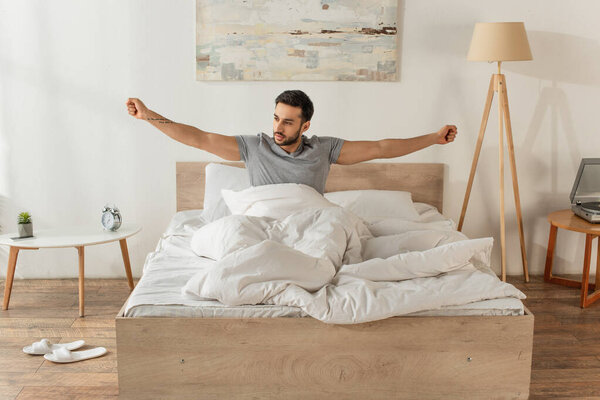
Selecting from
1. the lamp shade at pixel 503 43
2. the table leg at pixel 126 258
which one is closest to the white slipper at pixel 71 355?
the table leg at pixel 126 258

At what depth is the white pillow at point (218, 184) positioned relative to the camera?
3.39m

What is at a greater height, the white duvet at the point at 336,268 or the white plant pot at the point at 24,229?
the white duvet at the point at 336,268

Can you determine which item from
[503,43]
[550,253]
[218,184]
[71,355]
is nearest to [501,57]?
[503,43]

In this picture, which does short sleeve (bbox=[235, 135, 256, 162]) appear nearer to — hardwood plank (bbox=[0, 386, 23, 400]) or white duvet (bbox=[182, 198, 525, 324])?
white duvet (bbox=[182, 198, 525, 324])

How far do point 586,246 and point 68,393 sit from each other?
2.54m

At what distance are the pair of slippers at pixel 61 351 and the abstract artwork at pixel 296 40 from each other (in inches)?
62.9

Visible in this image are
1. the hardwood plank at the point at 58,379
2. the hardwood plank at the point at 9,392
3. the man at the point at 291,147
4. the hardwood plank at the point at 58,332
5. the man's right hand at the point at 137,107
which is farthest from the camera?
the hardwood plank at the point at 58,332

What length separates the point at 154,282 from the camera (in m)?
2.40

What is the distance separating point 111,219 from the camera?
132 inches

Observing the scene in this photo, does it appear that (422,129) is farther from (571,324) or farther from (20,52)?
(20,52)

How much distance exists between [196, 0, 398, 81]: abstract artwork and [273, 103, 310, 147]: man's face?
2.85 feet

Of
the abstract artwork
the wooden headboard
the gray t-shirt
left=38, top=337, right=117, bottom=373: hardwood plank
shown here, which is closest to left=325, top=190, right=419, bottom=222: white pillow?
the wooden headboard

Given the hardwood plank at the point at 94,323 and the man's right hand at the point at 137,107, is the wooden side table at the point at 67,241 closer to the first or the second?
the hardwood plank at the point at 94,323

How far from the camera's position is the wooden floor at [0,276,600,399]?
2510 millimetres
